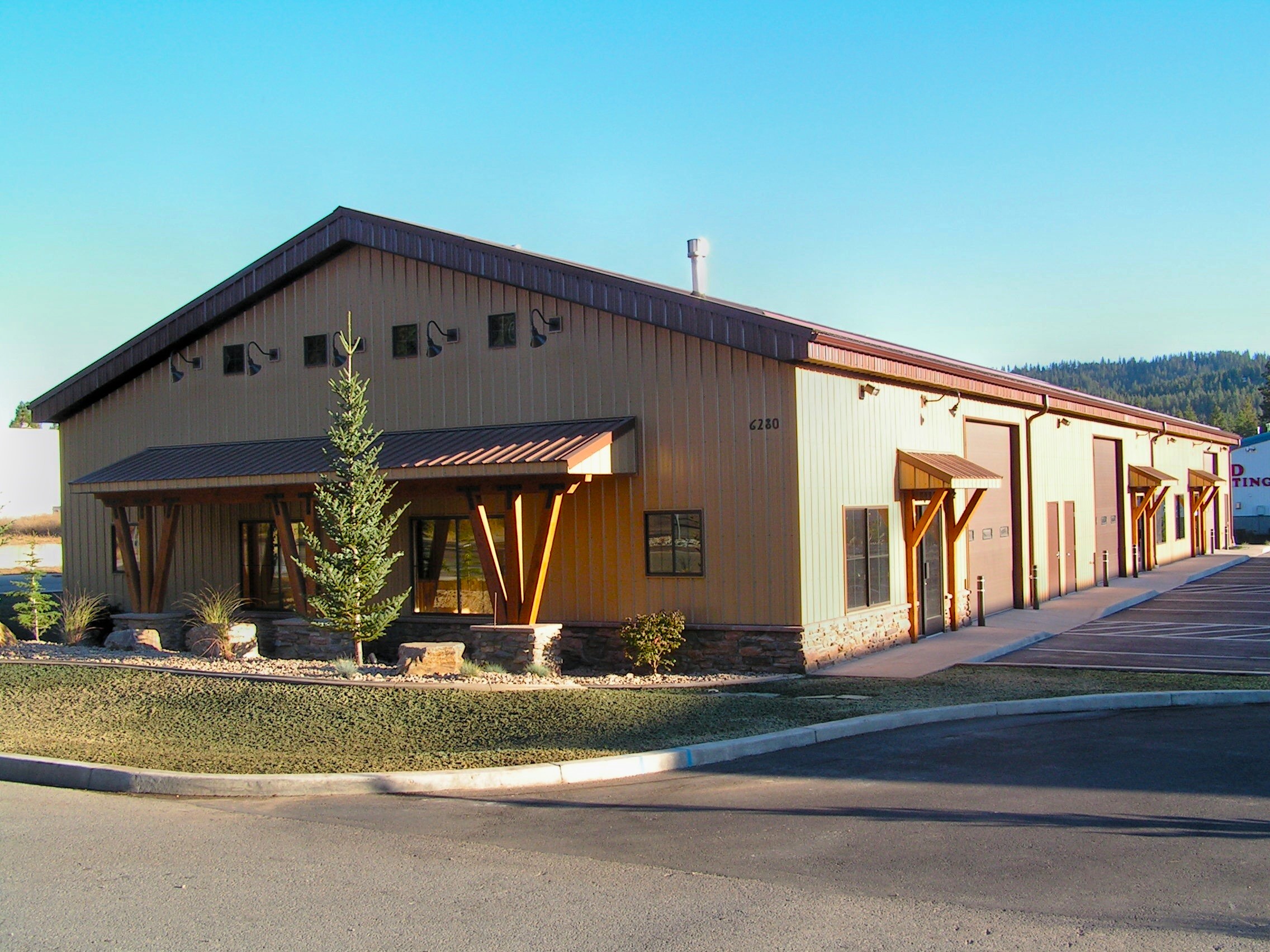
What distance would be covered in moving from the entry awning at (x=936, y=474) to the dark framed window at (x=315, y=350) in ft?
32.5

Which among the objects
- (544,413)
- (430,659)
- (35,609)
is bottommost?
(430,659)

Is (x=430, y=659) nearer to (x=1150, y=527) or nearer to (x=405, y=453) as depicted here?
(x=405, y=453)

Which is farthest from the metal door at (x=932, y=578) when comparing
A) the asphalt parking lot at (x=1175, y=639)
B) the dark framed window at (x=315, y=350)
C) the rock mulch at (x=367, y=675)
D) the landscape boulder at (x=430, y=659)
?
the dark framed window at (x=315, y=350)

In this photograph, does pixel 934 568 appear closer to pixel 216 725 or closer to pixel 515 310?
pixel 515 310

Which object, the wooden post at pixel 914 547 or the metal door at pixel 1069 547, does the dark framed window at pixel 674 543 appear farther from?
the metal door at pixel 1069 547

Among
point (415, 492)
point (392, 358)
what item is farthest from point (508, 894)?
point (392, 358)

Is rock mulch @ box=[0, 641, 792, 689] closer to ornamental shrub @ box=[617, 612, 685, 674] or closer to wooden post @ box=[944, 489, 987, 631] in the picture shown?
ornamental shrub @ box=[617, 612, 685, 674]

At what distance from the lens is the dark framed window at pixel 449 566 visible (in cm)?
1839

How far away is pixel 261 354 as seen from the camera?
2056 centimetres

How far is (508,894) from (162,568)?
1547cm

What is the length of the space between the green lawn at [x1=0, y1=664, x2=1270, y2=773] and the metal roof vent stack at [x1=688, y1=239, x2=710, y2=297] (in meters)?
7.58

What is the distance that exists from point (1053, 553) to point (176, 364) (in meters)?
18.9

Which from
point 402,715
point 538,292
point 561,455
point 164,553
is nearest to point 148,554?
point 164,553

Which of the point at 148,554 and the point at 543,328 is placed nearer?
the point at 543,328
